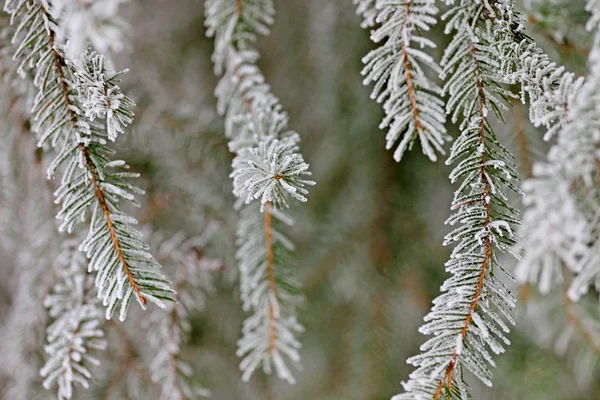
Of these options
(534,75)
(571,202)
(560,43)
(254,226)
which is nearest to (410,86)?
(534,75)

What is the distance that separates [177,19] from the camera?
144 centimetres

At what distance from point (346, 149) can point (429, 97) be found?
0.72 m

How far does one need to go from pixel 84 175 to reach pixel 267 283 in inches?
12.2

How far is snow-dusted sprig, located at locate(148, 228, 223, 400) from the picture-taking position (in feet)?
2.55

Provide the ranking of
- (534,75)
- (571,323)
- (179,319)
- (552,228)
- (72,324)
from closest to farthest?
(552,228) → (534,75) → (72,324) → (179,319) → (571,323)

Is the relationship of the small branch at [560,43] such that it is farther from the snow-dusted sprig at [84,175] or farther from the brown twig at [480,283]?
the snow-dusted sprig at [84,175]

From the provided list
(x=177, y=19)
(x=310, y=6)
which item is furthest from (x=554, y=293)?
(x=177, y=19)

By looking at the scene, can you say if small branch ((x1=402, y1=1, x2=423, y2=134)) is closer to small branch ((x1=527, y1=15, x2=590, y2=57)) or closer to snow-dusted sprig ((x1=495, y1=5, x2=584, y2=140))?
snow-dusted sprig ((x1=495, y1=5, x2=584, y2=140))

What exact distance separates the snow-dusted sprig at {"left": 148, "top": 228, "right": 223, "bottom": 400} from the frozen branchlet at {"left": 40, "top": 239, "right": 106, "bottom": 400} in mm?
100

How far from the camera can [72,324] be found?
0.68 m

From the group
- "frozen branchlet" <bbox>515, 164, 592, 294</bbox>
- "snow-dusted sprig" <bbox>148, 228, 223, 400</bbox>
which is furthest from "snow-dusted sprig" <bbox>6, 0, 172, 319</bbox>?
"frozen branchlet" <bbox>515, 164, 592, 294</bbox>

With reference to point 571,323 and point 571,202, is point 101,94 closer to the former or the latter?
point 571,202

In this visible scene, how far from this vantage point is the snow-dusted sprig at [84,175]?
0.50 m

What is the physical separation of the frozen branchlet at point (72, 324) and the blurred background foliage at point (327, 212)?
7.3 inches
